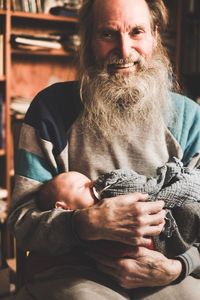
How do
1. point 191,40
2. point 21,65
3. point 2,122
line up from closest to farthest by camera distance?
point 2,122 → point 21,65 → point 191,40

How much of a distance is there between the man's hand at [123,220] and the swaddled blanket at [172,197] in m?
0.05

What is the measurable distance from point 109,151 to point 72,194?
0.28 meters

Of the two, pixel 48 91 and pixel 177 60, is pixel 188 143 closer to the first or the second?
pixel 48 91

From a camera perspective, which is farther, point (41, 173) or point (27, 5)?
point (27, 5)

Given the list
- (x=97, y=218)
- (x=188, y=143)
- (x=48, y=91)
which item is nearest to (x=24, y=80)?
(x=48, y=91)

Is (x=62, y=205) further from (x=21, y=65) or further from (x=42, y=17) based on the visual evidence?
(x=21, y=65)

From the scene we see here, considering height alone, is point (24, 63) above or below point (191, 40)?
below

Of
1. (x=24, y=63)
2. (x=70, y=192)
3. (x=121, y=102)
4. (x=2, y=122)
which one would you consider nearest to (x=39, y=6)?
(x=24, y=63)

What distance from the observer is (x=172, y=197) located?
1244mm

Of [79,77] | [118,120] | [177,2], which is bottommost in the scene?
[118,120]

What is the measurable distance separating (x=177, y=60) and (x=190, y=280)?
229 centimetres

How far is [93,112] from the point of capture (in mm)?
1451

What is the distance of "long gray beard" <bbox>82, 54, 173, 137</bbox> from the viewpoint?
1.45 metres

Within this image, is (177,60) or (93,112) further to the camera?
(177,60)
